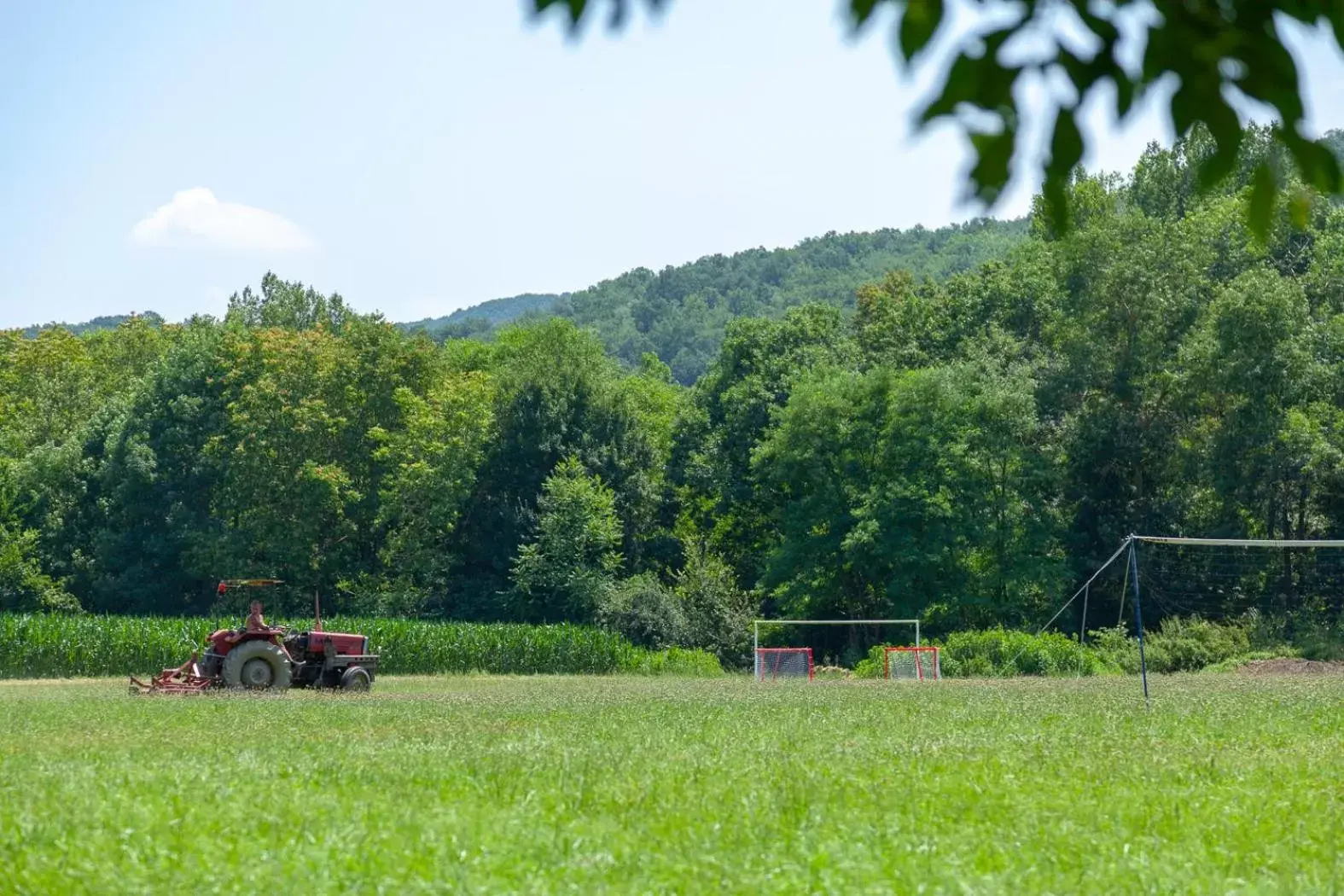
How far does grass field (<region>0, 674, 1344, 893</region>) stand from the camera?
8555 millimetres

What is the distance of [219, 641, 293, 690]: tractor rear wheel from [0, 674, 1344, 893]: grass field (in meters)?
8.44

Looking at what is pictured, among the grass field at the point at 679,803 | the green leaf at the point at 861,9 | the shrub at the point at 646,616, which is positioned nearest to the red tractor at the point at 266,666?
the grass field at the point at 679,803

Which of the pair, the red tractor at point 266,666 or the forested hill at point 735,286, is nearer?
the red tractor at point 266,666

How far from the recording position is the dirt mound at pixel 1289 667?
34.4 meters

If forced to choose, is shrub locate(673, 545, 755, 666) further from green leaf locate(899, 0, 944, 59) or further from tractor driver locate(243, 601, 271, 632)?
green leaf locate(899, 0, 944, 59)

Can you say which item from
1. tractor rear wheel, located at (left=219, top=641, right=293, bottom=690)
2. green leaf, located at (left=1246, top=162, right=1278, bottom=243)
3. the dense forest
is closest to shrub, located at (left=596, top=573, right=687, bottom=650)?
the dense forest

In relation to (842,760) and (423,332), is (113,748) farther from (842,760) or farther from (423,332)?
(423,332)

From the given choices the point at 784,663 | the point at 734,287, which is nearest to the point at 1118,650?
the point at 784,663

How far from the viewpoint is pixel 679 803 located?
36.3ft

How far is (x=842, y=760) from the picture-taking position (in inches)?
546

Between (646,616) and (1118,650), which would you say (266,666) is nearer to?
(1118,650)

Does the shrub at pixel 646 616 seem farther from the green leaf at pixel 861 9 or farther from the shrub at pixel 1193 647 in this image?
the green leaf at pixel 861 9

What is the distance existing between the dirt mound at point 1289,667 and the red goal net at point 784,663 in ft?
34.8

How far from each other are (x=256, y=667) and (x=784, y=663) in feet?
51.0
